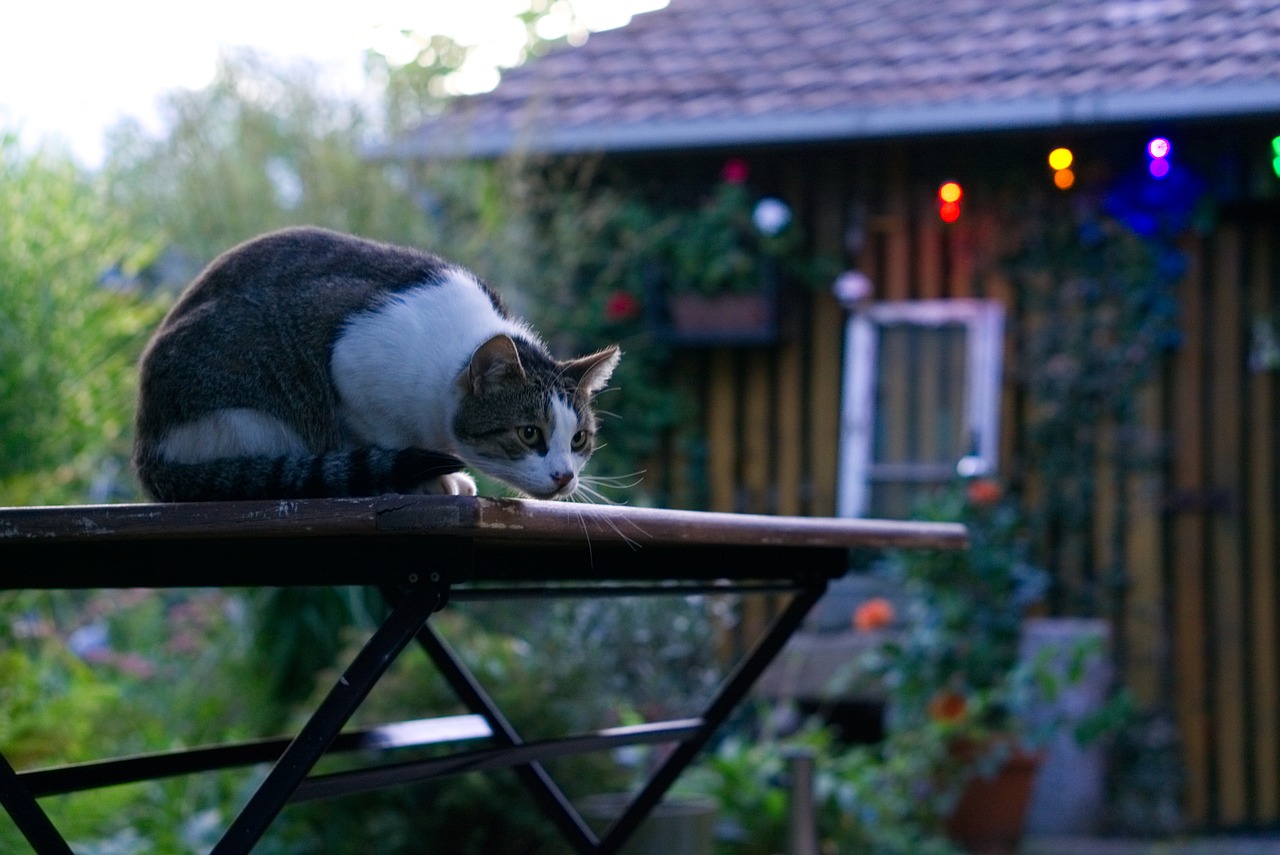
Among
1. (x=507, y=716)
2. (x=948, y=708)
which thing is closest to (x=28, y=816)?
(x=507, y=716)

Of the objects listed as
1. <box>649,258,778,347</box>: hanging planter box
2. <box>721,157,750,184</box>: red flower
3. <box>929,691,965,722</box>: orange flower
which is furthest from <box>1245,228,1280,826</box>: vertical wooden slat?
<box>721,157,750,184</box>: red flower

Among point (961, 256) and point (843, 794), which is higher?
point (961, 256)

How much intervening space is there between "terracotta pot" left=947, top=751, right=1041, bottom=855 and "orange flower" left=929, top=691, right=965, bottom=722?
22cm

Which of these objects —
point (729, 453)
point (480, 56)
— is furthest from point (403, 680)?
point (480, 56)

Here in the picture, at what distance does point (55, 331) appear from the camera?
4285mm

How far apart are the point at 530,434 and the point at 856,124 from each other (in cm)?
413

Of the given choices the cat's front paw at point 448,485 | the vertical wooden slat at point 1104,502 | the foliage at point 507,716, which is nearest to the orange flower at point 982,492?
the vertical wooden slat at point 1104,502

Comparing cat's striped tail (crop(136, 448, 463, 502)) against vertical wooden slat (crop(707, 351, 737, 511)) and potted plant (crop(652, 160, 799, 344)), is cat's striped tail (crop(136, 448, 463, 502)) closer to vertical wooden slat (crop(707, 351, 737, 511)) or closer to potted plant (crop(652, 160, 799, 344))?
potted plant (crop(652, 160, 799, 344))

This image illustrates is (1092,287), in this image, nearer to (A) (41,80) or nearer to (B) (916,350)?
(B) (916,350)

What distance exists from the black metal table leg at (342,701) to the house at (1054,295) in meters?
4.52

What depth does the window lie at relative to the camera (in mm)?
6191

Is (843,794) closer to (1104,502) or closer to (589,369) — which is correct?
(1104,502)

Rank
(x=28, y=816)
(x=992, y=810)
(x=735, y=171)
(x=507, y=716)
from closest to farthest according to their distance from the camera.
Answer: (x=28, y=816) < (x=507, y=716) < (x=992, y=810) < (x=735, y=171)

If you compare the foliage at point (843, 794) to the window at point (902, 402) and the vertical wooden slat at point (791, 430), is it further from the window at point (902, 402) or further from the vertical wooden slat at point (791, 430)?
the vertical wooden slat at point (791, 430)
